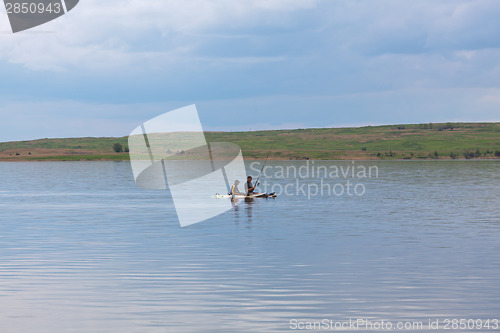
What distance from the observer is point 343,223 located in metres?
32.1

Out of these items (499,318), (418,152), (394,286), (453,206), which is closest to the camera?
(499,318)

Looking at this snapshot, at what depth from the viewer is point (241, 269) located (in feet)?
62.5

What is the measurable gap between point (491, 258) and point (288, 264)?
22.6ft

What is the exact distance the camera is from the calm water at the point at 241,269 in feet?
45.4

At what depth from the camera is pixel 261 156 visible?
19625cm

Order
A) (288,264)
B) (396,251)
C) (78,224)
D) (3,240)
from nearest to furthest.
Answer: (288,264)
(396,251)
(3,240)
(78,224)

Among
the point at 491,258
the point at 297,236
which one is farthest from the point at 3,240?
the point at 491,258

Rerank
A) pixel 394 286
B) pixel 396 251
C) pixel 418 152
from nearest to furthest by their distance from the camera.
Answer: pixel 394 286 → pixel 396 251 → pixel 418 152

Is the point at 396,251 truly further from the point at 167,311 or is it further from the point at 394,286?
the point at 167,311

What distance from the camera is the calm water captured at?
45.4ft

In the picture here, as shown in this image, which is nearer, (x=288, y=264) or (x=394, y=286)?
(x=394, y=286)

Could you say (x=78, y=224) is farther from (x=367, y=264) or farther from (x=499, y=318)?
(x=499, y=318)

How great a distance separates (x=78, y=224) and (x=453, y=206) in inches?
954

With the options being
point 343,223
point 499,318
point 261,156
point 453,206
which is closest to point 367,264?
point 499,318
